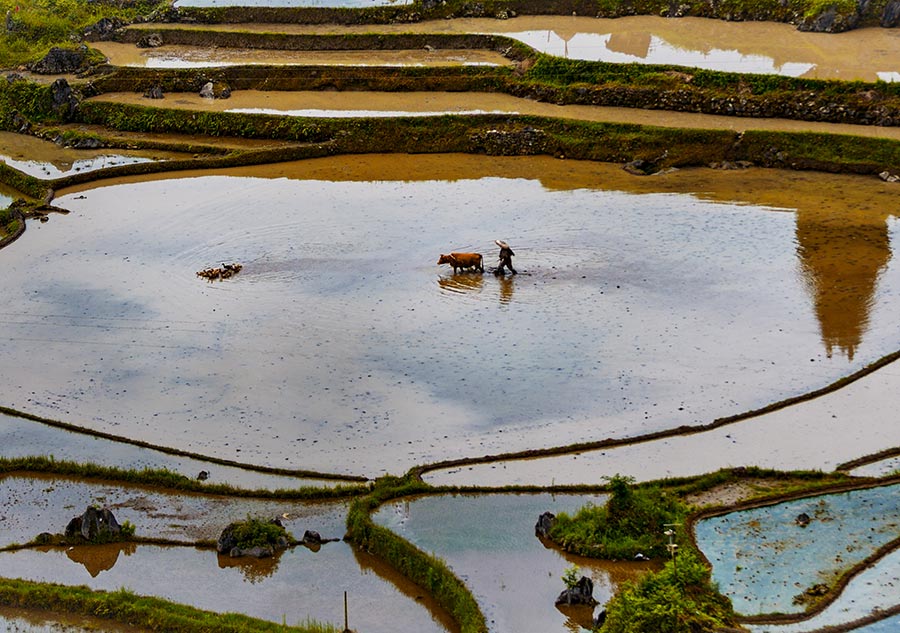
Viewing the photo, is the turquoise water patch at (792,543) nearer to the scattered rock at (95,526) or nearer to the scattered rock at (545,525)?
the scattered rock at (545,525)

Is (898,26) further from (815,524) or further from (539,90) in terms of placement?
(815,524)

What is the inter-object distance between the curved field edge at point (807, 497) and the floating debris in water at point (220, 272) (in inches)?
429

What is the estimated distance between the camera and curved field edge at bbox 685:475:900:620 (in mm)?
10820

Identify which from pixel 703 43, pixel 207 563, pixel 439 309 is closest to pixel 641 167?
pixel 703 43

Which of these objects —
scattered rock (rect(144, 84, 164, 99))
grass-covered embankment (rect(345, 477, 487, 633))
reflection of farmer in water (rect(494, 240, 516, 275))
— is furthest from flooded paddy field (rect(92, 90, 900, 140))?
grass-covered embankment (rect(345, 477, 487, 633))

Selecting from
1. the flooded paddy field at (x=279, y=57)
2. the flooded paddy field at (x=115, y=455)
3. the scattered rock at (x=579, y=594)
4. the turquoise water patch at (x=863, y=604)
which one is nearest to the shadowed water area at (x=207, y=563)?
the flooded paddy field at (x=115, y=455)

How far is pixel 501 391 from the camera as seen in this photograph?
1589cm

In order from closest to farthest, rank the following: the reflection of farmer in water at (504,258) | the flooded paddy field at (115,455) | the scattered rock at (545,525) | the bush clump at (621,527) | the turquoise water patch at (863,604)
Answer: the turquoise water patch at (863,604) < the bush clump at (621,527) < the scattered rock at (545,525) < the flooded paddy field at (115,455) < the reflection of farmer in water at (504,258)

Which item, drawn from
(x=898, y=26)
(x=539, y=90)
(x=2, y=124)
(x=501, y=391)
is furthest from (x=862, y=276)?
(x=2, y=124)

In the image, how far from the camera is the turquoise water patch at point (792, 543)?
11.3 metres

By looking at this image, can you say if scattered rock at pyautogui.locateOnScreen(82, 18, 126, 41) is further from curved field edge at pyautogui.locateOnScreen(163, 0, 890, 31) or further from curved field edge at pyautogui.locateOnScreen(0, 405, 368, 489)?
curved field edge at pyautogui.locateOnScreen(0, 405, 368, 489)

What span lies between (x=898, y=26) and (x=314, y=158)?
1760 cm

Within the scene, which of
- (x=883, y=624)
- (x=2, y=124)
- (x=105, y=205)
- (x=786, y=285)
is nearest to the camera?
(x=883, y=624)

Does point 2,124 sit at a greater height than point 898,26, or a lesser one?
lesser
